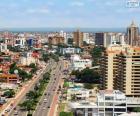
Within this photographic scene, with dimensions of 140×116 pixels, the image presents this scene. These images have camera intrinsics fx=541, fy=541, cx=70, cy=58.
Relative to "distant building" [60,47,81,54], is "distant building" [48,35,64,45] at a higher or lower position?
higher

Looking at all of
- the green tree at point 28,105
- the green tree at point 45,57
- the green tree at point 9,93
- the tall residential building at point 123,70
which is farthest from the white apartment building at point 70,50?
the green tree at point 28,105

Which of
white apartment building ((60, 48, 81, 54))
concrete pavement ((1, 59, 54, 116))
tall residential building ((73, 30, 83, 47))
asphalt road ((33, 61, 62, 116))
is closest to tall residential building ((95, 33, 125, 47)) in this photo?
tall residential building ((73, 30, 83, 47))

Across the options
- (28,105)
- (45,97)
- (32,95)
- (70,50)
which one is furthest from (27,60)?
(28,105)

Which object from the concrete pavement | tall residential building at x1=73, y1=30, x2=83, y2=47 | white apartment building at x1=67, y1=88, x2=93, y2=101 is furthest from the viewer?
tall residential building at x1=73, y1=30, x2=83, y2=47

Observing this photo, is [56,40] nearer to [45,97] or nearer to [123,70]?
[45,97]

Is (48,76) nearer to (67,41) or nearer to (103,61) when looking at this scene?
(103,61)

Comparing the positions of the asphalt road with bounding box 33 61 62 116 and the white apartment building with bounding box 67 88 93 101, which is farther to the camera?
the white apartment building with bounding box 67 88 93 101

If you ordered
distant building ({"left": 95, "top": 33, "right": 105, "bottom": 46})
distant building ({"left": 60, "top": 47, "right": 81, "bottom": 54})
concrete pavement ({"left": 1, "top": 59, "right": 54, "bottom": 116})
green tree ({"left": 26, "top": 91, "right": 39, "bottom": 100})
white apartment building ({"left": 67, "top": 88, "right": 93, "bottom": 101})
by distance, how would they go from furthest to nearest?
distant building ({"left": 95, "top": 33, "right": 105, "bottom": 46}) → distant building ({"left": 60, "top": 47, "right": 81, "bottom": 54}) → green tree ({"left": 26, "top": 91, "right": 39, "bottom": 100}) → white apartment building ({"left": 67, "top": 88, "right": 93, "bottom": 101}) → concrete pavement ({"left": 1, "top": 59, "right": 54, "bottom": 116})

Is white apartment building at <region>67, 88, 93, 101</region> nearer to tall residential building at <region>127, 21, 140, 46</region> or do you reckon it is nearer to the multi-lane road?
the multi-lane road
